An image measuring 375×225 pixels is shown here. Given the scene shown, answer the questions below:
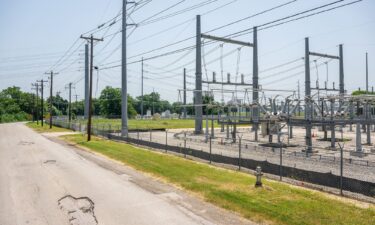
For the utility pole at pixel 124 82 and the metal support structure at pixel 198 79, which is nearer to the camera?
the utility pole at pixel 124 82

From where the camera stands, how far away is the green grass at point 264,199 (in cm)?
950

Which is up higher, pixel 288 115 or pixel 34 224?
pixel 288 115

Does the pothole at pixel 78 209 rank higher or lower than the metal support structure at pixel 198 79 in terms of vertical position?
lower

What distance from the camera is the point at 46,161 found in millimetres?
21250

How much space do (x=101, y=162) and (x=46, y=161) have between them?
344 centimetres

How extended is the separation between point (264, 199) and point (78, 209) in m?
5.97

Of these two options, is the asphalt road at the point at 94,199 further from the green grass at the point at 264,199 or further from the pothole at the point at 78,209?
the green grass at the point at 264,199

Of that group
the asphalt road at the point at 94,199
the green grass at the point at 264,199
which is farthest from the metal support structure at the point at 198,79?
the green grass at the point at 264,199

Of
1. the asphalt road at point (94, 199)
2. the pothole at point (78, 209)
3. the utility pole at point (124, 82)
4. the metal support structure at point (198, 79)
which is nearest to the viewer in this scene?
the pothole at point (78, 209)

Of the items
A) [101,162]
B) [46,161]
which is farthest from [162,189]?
[46,161]

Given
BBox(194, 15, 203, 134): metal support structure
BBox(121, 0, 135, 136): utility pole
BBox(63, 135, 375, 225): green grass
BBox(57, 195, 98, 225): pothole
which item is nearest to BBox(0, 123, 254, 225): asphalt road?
BBox(57, 195, 98, 225): pothole

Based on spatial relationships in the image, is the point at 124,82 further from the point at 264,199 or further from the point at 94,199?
the point at 264,199

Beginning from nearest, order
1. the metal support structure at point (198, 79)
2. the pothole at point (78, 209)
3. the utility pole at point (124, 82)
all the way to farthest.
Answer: the pothole at point (78, 209), the utility pole at point (124, 82), the metal support structure at point (198, 79)

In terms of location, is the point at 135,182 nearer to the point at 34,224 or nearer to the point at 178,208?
the point at 178,208
